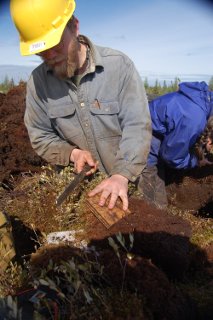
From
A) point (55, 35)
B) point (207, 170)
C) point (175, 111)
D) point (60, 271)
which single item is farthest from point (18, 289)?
point (207, 170)

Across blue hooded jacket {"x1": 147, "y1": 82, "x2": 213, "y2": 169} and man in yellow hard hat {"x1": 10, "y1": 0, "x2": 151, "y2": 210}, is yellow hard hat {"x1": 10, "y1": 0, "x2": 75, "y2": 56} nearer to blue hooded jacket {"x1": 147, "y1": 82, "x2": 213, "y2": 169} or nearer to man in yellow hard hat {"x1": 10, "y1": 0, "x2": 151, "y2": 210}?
man in yellow hard hat {"x1": 10, "y1": 0, "x2": 151, "y2": 210}

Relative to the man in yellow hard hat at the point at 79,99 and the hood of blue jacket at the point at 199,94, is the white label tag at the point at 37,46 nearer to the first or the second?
the man in yellow hard hat at the point at 79,99

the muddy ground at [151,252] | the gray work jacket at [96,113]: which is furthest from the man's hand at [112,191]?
the gray work jacket at [96,113]

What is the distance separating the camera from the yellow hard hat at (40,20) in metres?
2.60

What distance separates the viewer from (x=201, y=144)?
14.7 ft

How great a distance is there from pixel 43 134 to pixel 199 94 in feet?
5.96

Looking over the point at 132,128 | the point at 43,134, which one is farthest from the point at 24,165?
the point at 132,128

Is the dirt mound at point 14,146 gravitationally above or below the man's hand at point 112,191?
below

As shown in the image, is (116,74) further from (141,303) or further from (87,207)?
(141,303)

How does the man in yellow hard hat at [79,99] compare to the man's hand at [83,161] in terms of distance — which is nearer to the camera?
the man in yellow hard hat at [79,99]

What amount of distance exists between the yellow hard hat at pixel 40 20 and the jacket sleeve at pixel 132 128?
73 centimetres

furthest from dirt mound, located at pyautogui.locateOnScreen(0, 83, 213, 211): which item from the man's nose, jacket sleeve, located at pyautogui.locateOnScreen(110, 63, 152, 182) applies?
the man's nose

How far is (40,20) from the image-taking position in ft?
8.64

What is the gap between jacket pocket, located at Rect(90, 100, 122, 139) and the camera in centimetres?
324
